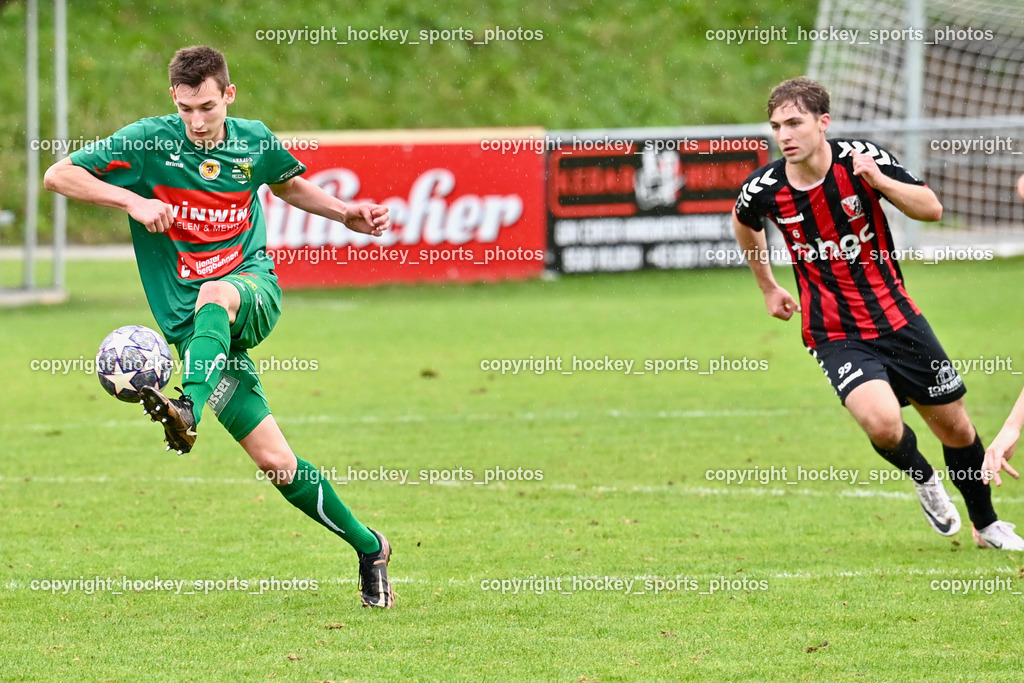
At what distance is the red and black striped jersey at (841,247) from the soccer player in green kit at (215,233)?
6.06 feet

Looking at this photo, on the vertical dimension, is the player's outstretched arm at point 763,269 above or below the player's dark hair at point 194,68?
below

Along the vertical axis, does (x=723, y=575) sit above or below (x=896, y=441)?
below

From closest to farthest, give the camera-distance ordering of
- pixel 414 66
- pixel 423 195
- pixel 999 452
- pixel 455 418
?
pixel 999 452 < pixel 455 418 < pixel 423 195 < pixel 414 66

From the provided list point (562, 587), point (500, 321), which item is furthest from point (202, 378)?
point (500, 321)

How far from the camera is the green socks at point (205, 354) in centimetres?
480

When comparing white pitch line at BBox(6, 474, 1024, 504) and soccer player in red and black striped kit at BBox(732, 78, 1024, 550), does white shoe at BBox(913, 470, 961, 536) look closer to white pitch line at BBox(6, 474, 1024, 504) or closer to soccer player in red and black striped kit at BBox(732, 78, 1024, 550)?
soccer player in red and black striped kit at BBox(732, 78, 1024, 550)

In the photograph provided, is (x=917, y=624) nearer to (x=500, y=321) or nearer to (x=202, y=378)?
(x=202, y=378)

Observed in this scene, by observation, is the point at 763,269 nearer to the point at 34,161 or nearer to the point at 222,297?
the point at 222,297

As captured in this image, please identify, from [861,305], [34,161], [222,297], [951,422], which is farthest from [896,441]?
[34,161]

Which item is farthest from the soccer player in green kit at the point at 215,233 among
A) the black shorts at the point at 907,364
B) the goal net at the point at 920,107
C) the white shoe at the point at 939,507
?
the goal net at the point at 920,107

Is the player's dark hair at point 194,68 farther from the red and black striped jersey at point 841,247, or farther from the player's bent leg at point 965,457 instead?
the player's bent leg at point 965,457

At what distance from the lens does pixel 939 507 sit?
6195mm

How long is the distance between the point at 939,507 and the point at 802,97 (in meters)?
1.92

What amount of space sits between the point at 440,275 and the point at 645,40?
40.1ft
